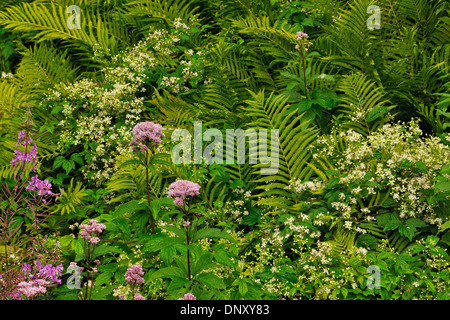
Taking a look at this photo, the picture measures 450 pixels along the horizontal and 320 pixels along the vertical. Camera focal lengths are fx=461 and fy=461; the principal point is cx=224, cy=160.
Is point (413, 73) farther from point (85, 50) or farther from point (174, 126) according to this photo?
point (85, 50)

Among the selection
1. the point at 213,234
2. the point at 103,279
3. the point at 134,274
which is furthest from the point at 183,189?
the point at 103,279

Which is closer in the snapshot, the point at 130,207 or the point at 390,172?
the point at 130,207

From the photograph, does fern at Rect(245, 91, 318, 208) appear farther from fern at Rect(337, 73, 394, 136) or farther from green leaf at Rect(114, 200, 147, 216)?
green leaf at Rect(114, 200, 147, 216)

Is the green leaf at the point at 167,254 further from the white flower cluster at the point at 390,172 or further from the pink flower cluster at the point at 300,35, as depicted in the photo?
the pink flower cluster at the point at 300,35

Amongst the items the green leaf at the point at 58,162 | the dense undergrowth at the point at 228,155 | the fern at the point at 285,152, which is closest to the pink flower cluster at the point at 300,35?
the dense undergrowth at the point at 228,155

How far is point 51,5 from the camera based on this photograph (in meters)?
5.69

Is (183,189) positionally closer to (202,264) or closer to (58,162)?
(202,264)

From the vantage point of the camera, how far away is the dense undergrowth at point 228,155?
2.77m

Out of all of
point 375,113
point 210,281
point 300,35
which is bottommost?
point 210,281

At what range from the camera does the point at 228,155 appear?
393 cm

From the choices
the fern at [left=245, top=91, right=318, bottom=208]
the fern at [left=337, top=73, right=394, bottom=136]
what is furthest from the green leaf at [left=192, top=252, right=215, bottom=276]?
the fern at [left=337, top=73, right=394, bottom=136]

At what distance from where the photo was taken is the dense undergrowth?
2768mm

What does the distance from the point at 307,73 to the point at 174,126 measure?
1286 millimetres
